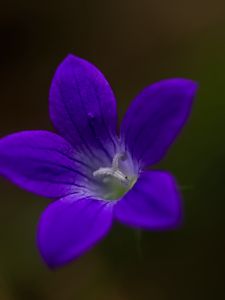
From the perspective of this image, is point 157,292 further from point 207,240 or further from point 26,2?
point 26,2

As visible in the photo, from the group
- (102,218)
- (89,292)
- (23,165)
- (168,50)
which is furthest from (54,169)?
(168,50)

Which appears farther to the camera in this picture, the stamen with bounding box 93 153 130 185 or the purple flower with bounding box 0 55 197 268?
the stamen with bounding box 93 153 130 185

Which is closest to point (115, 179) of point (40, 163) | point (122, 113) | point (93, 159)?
point (93, 159)

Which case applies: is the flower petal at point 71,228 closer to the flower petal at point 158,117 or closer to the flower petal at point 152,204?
the flower petal at point 152,204

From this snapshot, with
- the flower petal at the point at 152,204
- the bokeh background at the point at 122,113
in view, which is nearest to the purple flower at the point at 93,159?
the flower petal at the point at 152,204

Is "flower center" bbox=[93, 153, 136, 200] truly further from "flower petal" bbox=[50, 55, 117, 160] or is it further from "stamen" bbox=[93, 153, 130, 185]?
"flower petal" bbox=[50, 55, 117, 160]

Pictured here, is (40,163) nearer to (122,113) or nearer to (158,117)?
(158,117)

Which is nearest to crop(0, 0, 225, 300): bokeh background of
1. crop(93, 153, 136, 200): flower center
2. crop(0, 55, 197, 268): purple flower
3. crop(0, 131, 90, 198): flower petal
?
crop(93, 153, 136, 200): flower center
